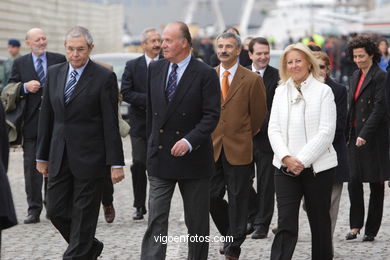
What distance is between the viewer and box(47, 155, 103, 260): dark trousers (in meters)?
7.81

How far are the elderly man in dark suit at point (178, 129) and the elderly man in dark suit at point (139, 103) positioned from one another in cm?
296

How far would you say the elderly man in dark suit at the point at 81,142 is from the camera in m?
7.77

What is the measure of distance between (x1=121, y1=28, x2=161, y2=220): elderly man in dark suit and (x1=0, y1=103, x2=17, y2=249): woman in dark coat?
4934 mm

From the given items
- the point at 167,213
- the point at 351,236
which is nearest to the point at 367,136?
the point at 351,236


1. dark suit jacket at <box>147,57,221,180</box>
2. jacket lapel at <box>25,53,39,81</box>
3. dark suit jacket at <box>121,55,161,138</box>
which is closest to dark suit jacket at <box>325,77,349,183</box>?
dark suit jacket at <box>147,57,221,180</box>

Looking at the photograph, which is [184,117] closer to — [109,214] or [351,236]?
[351,236]

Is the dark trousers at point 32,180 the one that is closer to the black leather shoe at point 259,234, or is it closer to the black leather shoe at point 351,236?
the black leather shoe at point 259,234

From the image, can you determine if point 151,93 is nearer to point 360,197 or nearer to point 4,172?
point 4,172

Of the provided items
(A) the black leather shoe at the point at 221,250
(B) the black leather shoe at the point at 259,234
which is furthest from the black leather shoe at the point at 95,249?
(B) the black leather shoe at the point at 259,234

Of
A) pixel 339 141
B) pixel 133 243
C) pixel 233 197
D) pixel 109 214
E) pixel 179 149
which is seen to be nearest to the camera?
pixel 179 149

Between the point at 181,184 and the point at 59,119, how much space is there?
3.13 feet

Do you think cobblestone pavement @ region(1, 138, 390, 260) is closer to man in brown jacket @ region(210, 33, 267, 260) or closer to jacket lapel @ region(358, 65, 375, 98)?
man in brown jacket @ region(210, 33, 267, 260)

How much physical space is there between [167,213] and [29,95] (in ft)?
12.7

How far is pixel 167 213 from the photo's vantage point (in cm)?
771
